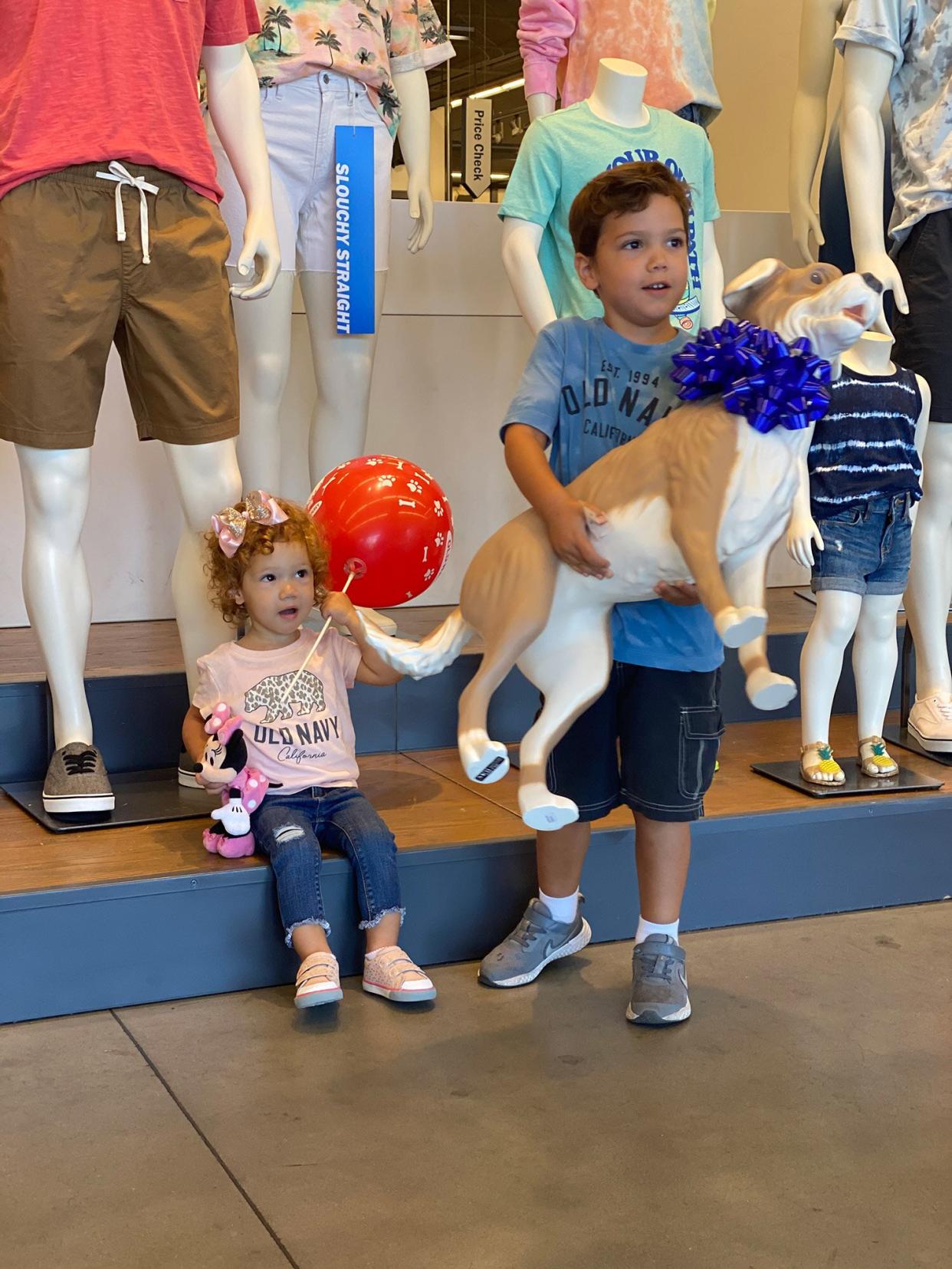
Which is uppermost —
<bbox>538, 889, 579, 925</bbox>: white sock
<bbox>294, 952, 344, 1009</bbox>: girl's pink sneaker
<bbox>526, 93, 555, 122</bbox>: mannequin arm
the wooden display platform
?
<bbox>526, 93, 555, 122</bbox>: mannequin arm

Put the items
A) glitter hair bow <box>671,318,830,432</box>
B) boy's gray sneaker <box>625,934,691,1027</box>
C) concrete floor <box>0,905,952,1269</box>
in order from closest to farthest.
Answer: concrete floor <box>0,905,952,1269</box>, glitter hair bow <box>671,318,830,432</box>, boy's gray sneaker <box>625,934,691,1027</box>

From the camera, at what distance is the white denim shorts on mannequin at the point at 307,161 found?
271cm

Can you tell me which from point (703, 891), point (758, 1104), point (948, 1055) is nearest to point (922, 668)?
point (703, 891)

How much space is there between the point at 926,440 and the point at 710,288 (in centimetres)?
56

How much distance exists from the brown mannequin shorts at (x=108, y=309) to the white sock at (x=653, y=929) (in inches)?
39.9

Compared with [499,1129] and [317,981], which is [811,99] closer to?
[317,981]

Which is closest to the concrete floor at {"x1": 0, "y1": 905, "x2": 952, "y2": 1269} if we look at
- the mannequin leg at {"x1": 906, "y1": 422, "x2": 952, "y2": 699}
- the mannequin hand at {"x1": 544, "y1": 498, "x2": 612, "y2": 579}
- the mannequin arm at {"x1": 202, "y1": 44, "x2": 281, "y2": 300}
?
the mannequin hand at {"x1": 544, "y1": 498, "x2": 612, "y2": 579}

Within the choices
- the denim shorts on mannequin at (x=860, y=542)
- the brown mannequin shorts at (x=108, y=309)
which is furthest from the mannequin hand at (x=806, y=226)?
the brown mannequin shorts at (x=108, y=309)

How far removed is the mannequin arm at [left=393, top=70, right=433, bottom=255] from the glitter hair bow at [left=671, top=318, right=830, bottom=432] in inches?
54.6

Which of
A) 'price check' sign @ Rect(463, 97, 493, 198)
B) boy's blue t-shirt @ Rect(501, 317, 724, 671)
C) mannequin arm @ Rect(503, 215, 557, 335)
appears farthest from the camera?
'price check' sign @ Rect(463, 97, 493, 198)

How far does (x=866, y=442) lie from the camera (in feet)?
8.66

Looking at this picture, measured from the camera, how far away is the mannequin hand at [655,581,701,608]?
1.79 meters

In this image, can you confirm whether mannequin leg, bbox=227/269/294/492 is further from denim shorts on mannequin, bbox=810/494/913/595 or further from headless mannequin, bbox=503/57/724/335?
denim shorts on mannequin, bbox=810/494/913/595

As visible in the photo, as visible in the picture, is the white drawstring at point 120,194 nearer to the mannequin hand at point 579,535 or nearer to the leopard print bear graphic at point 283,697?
the leopard print bear graphic at point 283,697
